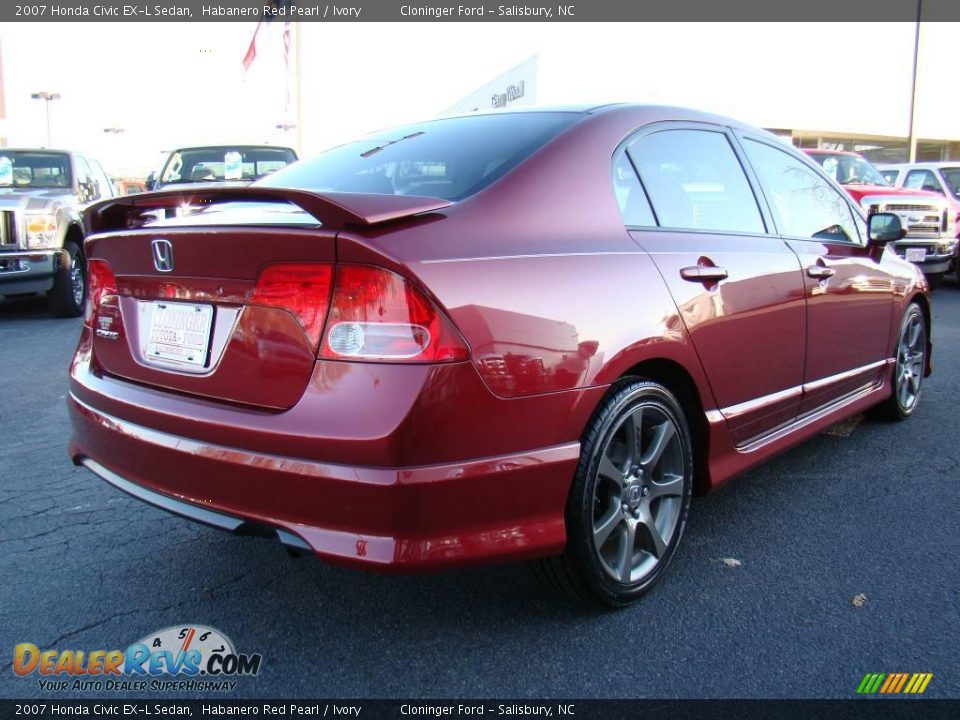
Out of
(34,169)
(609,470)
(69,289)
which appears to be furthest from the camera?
(34,169)

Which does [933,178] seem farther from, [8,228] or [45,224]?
[8,228]

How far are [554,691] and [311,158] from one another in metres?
2.23

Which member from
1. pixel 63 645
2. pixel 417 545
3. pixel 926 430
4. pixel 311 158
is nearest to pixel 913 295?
pixel 926 430

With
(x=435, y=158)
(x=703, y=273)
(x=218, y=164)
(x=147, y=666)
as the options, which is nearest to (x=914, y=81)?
(x=218, y=164)

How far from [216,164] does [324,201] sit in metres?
8.47

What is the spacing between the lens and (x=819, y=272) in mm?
3416

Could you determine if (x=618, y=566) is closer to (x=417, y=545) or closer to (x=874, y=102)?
(x=417, y=545)

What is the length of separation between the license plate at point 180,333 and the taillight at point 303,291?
0.79 feet

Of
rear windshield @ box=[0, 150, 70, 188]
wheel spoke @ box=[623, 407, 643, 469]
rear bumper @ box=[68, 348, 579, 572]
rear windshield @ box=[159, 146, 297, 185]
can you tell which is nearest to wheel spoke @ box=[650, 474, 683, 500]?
wheel spoke @ box=[623, 407, 643, 469]

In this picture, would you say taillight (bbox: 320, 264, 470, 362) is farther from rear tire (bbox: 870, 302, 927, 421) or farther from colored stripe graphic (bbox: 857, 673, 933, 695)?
rear tire (bbox: 870, 302, 927, 421)

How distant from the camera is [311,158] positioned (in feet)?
10.6

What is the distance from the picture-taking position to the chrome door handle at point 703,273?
8.67ft

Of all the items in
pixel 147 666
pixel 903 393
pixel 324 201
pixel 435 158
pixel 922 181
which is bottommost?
pixel 147 666
